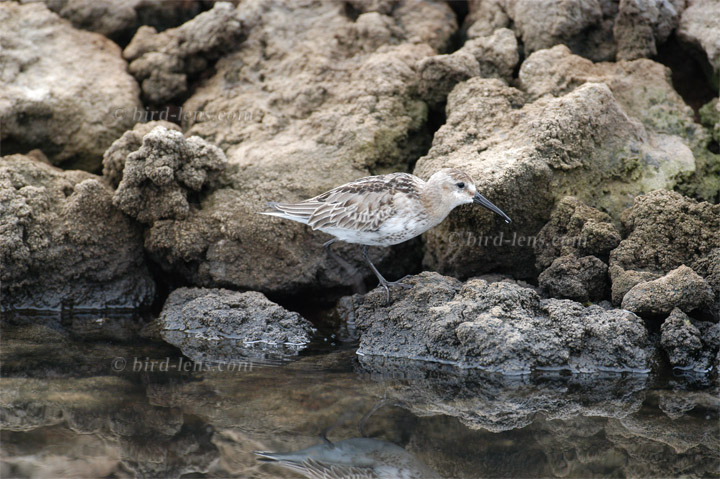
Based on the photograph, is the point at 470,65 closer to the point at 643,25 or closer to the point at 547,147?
the point at 547,147

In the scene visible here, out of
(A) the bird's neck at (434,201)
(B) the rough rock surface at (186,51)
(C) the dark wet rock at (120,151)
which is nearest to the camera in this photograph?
(A) the bird's neck at (434,201)

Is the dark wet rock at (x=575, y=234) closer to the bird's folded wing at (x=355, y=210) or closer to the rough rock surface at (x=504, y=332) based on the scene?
the rough rock surface at (x=504, y=332)

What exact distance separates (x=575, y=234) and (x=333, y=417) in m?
2.88

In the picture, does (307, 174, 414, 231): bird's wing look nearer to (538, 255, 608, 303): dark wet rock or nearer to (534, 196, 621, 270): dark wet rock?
(534, 196, 621, 270): dark wet rock

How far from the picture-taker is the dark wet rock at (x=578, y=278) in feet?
→ 20.6

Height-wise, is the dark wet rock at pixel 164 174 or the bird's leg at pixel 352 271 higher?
the dark wet rock at pixel 164 174

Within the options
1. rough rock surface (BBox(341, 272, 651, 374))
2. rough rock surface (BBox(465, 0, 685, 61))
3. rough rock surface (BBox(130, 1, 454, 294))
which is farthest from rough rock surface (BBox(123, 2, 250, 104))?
rough rock surface (BBox(341, 272, 651, 374))

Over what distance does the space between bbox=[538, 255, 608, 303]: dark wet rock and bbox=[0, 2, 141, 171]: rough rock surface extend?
198 inches

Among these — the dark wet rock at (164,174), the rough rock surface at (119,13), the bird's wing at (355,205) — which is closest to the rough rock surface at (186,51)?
the rough rock surface at (119,13)

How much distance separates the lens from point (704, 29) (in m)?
7.55

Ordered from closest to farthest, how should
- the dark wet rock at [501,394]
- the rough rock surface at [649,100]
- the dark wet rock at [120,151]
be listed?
the dark wet rock at [501,394] < the rough rock surface at [649,100] < the dark wet rock at [120,151]

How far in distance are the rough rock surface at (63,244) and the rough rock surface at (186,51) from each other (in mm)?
1596

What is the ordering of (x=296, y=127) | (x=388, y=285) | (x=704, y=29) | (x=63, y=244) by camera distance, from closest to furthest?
(x=388, y=285) → (x=63, y=244) → (x=704, y=29) → (x=296, y=127)

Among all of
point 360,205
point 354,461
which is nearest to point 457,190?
point 360,205
